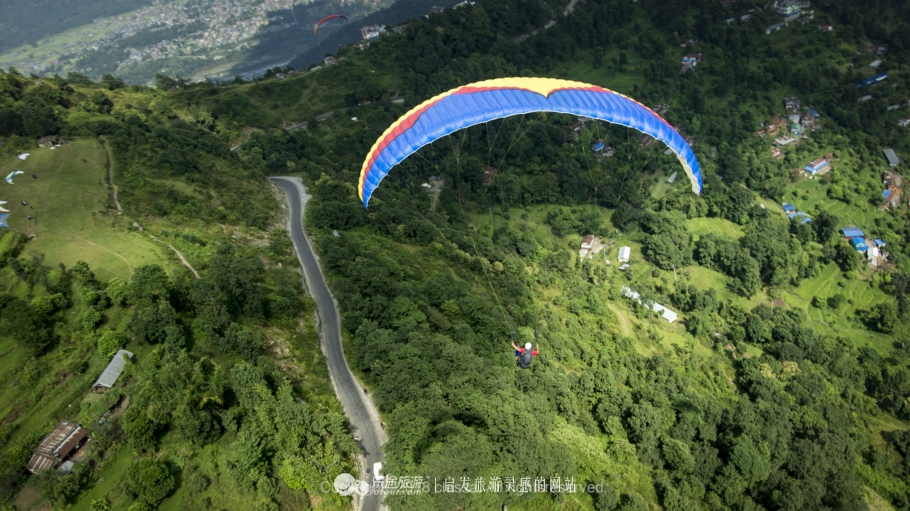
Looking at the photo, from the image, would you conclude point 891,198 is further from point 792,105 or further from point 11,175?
point 11,175

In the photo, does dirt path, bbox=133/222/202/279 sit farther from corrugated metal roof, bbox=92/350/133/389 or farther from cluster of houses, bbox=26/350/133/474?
cluster of houses, bbox=26/350/133/474

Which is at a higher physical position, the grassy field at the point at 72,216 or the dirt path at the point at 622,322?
the grassy field at the point at 72,216

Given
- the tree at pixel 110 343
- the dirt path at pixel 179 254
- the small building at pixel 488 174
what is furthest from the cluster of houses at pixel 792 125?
the tree at pixel 110 343

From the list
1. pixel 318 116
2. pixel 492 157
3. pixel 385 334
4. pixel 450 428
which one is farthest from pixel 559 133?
pixel 450 428

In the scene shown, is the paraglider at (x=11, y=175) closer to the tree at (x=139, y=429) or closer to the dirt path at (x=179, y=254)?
the dirt path at (x=179, y=254)

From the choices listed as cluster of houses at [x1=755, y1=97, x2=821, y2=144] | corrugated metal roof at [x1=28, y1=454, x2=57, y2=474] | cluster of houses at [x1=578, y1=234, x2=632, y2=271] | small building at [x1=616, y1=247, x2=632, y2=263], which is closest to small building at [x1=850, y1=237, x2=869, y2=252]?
cluster of houses at [x1=755, y1=97, x2=821, y2=144]
